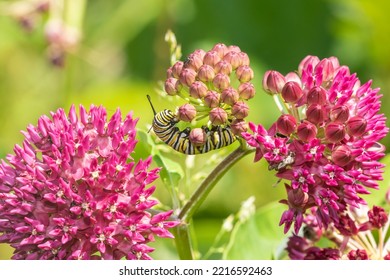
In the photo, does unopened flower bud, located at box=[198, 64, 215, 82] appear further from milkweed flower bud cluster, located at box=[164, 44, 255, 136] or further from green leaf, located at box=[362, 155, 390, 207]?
green leaf, located at box=[362, 155, 390, 207]

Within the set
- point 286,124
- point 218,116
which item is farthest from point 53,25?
point 286,124

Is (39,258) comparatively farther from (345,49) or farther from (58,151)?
(345,49)

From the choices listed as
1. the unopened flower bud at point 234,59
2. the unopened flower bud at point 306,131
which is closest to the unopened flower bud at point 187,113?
the unopened flower bud at point 234,59

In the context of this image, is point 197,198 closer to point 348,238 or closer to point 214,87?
point 214,87

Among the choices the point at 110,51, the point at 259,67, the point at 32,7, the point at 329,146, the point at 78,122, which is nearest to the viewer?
the point at 329,146

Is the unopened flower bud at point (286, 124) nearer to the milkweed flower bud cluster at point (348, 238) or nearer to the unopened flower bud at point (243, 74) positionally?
the unopened flower bud at point (243, 74)

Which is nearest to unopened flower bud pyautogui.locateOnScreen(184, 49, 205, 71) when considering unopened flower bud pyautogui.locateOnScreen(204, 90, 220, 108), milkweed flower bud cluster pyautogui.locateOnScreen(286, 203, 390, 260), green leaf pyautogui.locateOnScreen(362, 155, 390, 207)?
unopened flower bud pyautogui.locateOnScreen(204, 90, 220, 108)
